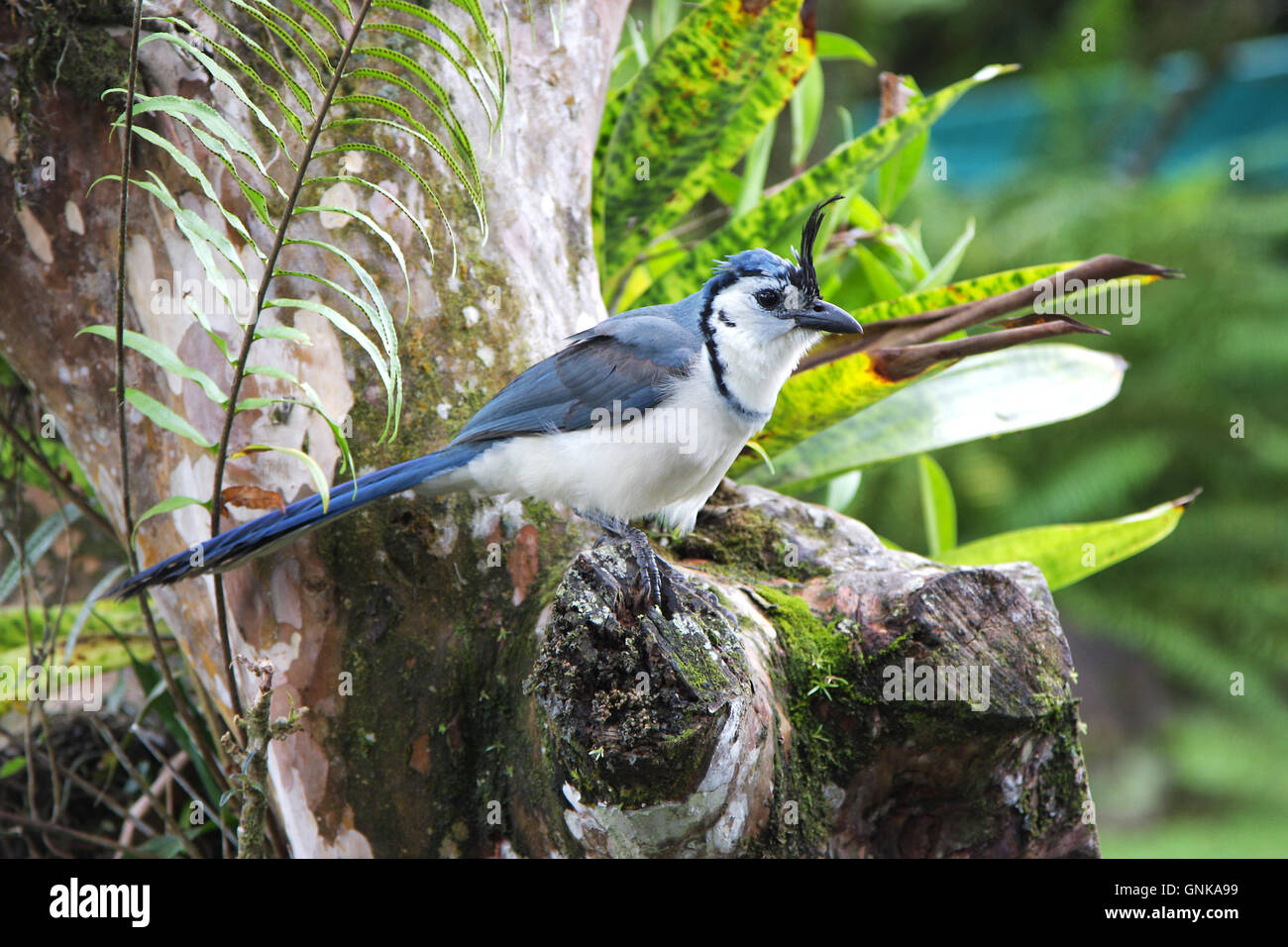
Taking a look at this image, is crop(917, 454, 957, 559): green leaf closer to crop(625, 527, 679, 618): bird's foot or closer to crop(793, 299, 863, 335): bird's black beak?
crop(793, 299, 863, 335): bird's black beak

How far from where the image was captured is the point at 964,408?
6.40ft

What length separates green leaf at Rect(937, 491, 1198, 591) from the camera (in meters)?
1.84

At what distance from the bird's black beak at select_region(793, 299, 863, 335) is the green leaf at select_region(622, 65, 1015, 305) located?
0.42 m

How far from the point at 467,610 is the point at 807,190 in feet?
3.46

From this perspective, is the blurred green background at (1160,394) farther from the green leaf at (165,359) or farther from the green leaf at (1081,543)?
the green leaf at (165,359)

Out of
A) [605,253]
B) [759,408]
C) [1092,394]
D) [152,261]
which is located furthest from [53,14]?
[1092,394]

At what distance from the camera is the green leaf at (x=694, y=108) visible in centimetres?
186

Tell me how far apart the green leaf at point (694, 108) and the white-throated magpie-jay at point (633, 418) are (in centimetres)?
40

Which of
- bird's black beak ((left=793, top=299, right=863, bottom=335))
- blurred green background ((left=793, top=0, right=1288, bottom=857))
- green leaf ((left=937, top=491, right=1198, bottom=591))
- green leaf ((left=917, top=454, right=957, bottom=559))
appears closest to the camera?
bird's black beak ((left=793, top=299, right=863, bottom=335))


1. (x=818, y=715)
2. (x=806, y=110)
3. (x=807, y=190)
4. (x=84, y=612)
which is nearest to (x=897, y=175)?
(x=806, y=110)

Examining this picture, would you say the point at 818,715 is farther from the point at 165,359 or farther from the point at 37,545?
the point at 37,545

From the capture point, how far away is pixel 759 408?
64.8 inches

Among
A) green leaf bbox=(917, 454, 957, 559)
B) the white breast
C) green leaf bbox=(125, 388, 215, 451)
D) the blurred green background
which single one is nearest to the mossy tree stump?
the white breast

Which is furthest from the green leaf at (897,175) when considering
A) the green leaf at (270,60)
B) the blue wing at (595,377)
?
the green leaf at (270,60)
